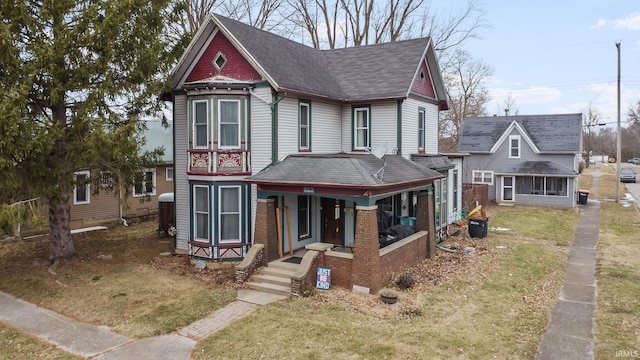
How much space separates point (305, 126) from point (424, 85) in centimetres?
693

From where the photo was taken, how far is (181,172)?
17453 mm

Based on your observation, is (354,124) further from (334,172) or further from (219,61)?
(219,61)

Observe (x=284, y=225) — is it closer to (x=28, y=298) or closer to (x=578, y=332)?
(x=28, y=298)

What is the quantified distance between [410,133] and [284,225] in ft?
23.6

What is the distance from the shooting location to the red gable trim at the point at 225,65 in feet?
52.9

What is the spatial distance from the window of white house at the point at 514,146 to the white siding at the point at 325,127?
2136 centimetres

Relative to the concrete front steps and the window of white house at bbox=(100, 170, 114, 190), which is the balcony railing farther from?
the window of white house at bbox=(100, 170, 114, 190)

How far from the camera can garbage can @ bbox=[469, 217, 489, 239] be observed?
21.4 meters

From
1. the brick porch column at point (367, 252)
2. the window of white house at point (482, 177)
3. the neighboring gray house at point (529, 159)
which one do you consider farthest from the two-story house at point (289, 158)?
the window of white house at point (482, 177)

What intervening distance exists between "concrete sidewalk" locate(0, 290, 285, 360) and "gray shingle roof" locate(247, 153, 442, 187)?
3.82m

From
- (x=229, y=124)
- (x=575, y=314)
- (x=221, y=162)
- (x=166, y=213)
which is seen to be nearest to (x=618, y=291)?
(x=575, y=314)

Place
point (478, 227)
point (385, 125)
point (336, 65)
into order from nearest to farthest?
point (385, 125)
point (336, 65)
point (478, 227)

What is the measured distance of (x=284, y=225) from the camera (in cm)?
1611

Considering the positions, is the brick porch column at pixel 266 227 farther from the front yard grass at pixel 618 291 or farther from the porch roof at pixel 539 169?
the porch roof at pixel 539 169
